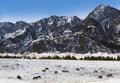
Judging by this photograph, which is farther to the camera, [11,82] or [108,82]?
[108,82]

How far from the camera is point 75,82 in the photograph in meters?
28.8

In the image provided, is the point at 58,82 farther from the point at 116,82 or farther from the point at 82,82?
the point at 116,82

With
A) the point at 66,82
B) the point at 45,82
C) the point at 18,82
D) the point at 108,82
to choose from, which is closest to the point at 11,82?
the point at 18,82

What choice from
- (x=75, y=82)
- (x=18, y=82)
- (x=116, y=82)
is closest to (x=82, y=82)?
(x=75, y=82)

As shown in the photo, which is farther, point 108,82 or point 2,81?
point 108,82

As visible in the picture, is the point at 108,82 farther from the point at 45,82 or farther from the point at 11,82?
the point at 11,82

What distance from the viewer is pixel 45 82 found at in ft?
93.2

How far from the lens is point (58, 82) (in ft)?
95.1

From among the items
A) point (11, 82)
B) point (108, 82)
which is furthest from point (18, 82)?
point (108, 82)

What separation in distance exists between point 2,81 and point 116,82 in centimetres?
1101

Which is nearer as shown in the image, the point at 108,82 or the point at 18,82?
the point at 18,82

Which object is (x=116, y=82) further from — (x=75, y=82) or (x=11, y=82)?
(x=11, y=82)

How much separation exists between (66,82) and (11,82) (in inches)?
287

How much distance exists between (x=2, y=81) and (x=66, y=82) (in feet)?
26.2
